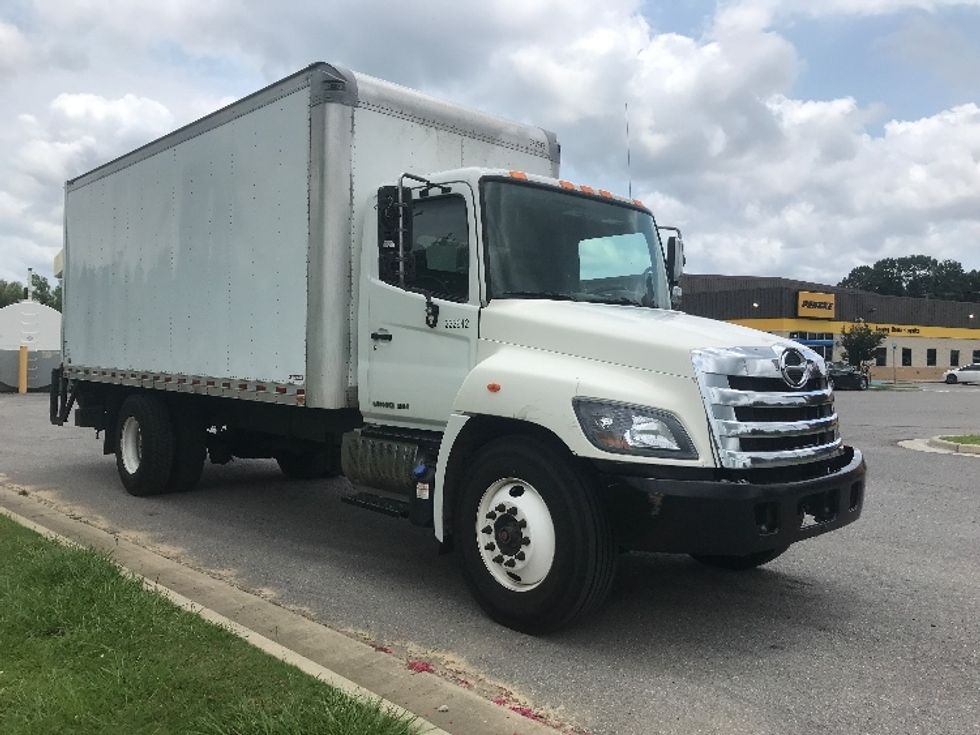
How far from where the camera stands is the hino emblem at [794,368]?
4609 millimetres

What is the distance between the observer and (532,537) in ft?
15.1

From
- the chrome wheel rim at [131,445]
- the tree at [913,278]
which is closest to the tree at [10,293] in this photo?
the chrome wheel rim at [131,445]

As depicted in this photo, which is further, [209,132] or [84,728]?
[209,132]

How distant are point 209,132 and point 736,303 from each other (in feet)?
194

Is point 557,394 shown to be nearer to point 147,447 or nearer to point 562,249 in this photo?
point 562,249

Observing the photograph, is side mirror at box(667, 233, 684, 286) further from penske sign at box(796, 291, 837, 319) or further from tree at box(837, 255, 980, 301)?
tree at box(837, 255, 980, 301)

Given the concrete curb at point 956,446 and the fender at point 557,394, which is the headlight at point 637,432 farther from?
the concrete curb at point 956,446

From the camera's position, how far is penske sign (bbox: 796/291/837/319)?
198 ft

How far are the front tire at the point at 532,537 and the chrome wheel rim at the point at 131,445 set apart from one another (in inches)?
199

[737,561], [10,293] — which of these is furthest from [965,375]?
[10,293]

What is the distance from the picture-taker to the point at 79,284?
10.1 metres

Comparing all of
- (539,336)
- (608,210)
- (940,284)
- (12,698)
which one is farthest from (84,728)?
(940,284)

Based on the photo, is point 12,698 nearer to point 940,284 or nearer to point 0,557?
point 0,557

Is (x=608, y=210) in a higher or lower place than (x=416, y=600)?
higher
